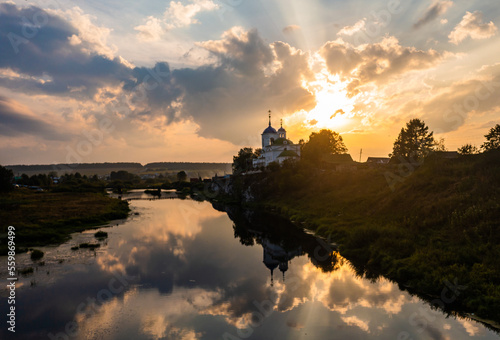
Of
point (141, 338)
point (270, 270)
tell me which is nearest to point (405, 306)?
point (270, 270)

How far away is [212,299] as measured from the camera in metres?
19.9

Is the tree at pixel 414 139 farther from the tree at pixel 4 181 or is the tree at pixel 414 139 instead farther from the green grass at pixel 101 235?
the tree at pixel 4 181

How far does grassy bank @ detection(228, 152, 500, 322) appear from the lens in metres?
18.6

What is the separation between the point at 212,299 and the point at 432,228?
19.6m

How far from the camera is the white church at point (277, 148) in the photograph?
3529 inches

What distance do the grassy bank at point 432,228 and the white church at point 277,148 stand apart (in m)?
40.6

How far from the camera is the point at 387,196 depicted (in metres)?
38.8

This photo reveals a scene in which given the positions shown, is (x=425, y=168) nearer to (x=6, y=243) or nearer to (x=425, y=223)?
(x=425, y=223)

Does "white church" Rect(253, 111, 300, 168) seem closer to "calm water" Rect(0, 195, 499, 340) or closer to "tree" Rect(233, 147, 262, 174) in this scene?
"tree" Rect(233, 147, 262, 174)

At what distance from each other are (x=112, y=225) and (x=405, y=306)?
3999cm

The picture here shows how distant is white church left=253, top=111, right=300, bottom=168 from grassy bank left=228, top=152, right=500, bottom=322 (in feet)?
133

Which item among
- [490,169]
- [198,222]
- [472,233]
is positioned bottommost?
[198,222]

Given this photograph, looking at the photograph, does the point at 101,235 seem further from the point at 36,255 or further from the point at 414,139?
the point at 414,139

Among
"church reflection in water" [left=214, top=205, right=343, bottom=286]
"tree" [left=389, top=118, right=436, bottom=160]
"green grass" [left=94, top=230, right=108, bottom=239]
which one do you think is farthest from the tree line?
"green grass" [left=94, top=230, right=108, bottom=239]
